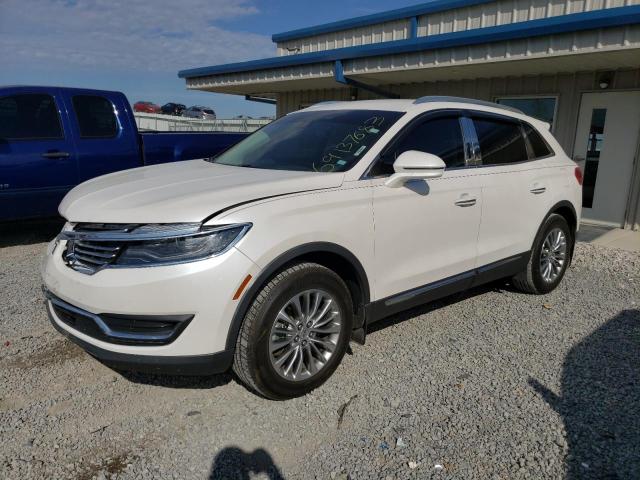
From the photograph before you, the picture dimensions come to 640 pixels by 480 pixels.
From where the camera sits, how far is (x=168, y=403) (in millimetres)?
3068

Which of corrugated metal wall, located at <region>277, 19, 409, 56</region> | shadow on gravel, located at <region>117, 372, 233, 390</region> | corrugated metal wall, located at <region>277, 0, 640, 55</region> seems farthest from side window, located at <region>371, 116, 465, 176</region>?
corrugated metal wall, located at <region>277, 19, 409, 56</region>

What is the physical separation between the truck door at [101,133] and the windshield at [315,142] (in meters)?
3.12

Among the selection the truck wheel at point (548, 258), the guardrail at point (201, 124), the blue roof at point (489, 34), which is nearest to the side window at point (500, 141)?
the truck wheel at point (548, 258)

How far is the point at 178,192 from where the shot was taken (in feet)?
9.55

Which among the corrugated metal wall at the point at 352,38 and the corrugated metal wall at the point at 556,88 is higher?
the corrugated metal wall at the point at 352,38

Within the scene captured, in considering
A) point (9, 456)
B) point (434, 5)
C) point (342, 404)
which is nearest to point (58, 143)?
point (9, 456)

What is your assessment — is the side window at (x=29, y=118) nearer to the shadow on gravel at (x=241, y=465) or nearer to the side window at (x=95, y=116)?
the side window at (x=95, y=116)

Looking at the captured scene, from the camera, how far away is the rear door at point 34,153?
19.9 ft

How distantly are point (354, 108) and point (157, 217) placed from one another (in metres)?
2.00

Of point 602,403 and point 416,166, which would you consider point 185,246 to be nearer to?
point 416,166

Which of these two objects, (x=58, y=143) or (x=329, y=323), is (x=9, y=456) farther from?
(x=58, y=143)

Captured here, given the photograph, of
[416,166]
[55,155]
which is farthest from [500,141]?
[55,155]

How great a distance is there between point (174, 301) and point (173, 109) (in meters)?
39.3

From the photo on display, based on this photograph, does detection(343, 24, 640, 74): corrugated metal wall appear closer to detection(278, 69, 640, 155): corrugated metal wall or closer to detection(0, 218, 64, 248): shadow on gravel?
detection(278, 69, 640, 155): corrugated metal wall
